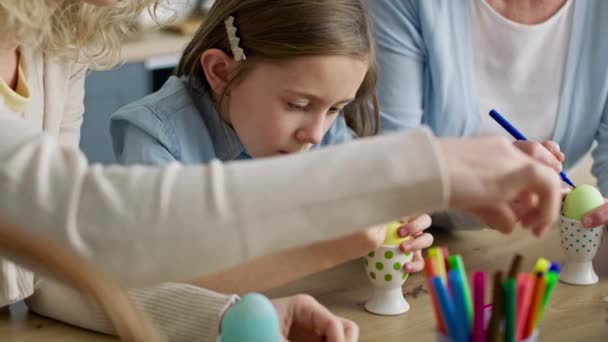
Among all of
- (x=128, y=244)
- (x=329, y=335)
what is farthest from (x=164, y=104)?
(x=128, y=244)

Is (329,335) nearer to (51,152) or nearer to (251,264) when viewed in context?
(251,264)

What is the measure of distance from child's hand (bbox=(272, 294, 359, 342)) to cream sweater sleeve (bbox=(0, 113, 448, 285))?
0.25m

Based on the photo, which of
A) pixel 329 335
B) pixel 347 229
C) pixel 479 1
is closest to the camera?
pixel 347 229

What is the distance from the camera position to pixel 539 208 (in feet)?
2.30

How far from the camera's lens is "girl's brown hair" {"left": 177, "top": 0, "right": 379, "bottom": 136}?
119cm

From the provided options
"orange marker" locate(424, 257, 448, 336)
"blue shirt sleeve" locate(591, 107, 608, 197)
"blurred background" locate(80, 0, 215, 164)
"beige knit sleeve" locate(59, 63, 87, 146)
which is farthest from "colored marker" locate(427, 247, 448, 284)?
"blurred background" locate(80, 0, 215, 164)

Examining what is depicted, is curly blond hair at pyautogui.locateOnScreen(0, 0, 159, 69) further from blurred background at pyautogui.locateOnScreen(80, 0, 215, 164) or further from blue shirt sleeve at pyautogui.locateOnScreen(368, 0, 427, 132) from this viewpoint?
blurred background at pyautogui.locateOnScreen(80, 0, 215, 164)

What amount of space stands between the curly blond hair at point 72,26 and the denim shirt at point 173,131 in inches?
3.8

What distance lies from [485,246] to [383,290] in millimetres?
267

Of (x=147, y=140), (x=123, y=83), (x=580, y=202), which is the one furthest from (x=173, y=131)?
(x=123, y=83)

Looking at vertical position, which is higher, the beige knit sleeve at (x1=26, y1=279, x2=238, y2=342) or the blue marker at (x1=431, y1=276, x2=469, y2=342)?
the blue marker at (x1=431, y1=276, x2=469, y2=342)

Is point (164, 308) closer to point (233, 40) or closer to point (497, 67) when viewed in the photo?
point (233, 40)

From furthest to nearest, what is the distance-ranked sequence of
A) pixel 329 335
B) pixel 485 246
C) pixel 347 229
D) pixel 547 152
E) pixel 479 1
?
pixel 479 1 → pixel 485 246 → pixel 547 152 → pixel 329 335 → pixel 347 229

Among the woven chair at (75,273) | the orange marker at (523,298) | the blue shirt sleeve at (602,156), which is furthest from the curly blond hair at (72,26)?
the blue shirt sleeve at (602,156)
